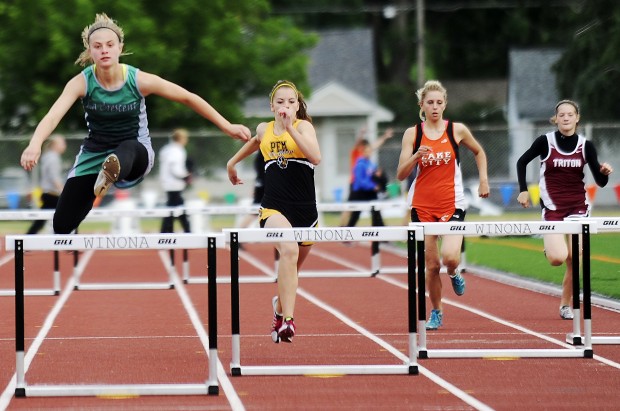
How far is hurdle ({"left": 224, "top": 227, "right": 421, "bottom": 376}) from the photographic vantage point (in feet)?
26.3

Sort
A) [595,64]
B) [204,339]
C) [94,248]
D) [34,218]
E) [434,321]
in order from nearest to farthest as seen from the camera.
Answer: [94,248] → [204,339] → [434,321] → [34,218] → [595,64]

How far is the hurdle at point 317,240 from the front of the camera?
8.02 metres

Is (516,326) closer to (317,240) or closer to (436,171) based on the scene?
(436,171)

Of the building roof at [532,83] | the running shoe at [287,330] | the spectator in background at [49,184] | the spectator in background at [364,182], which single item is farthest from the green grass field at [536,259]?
the building roof at [532,83]

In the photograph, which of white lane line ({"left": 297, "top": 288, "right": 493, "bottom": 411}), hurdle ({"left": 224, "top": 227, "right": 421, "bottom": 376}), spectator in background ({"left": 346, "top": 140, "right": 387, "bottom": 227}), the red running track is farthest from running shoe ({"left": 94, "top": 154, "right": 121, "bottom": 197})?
spectator in background ({"left": 346, "top": 140, "right": 387, "bottom": 227})

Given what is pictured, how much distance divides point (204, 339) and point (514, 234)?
9.46 ft

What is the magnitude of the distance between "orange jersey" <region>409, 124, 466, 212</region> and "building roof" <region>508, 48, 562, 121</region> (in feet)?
120

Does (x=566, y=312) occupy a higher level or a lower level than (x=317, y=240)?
lower

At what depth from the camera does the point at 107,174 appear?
8.02 metres

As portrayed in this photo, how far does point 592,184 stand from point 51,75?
1456 cm

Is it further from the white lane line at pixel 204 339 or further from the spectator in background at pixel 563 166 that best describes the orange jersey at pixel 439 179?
the white lane line at pixel 204 339

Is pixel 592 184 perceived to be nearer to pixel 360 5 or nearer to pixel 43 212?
pixel 43 212

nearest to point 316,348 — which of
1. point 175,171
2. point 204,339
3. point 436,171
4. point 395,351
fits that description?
point 395,351

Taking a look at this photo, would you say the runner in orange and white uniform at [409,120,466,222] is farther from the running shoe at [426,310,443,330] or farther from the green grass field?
the green grass field
